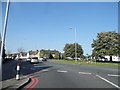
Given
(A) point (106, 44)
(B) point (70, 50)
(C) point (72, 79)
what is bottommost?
(C) point (72, 79)

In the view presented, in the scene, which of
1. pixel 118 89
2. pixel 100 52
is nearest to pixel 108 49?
pixel 100 52

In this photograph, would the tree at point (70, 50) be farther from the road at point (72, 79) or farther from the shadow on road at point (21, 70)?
the road at point (72, 79)

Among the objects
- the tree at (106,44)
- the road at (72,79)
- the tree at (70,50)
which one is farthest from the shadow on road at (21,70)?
the tree at (70,50)

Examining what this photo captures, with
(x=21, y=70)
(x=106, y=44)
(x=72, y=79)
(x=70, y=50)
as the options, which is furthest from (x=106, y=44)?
(x=72, y=79)

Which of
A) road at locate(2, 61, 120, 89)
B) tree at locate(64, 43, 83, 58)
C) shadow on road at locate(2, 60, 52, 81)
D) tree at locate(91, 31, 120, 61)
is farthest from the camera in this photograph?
tree at locate(64, 43, 83, 58)

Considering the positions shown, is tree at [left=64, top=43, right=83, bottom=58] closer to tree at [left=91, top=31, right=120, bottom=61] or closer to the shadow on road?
tree at [left=91, top=31, right=120, bottom=61]

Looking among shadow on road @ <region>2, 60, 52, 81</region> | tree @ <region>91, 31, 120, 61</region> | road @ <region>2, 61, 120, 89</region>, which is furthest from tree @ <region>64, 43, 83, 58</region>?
road @ <region>2, 61, 120, 89</region>

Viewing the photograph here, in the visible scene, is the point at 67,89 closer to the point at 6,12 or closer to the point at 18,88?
the point at 18,88

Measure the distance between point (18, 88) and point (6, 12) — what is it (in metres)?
5.09

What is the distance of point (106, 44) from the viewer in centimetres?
9306

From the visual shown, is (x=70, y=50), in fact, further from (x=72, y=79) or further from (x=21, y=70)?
(x=72, y=79)

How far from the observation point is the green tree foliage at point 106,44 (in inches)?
3479

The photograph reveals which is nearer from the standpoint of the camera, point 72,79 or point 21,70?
point 72,79

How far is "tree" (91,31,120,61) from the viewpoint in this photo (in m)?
88.4
